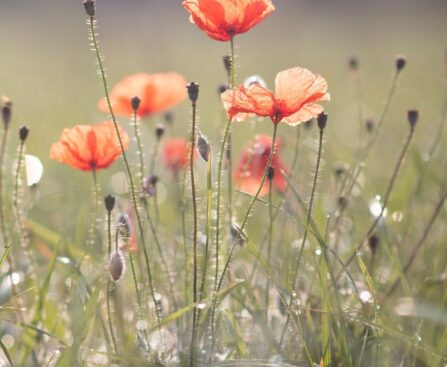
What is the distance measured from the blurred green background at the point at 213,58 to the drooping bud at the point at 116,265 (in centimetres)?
118

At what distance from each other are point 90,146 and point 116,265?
454 mm

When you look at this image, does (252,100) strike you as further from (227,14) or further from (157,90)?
(157,90)

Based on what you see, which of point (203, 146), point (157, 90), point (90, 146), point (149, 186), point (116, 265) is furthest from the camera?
point (157, 90)

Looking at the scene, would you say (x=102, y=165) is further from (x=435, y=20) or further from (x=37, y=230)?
(x=435, y=20)

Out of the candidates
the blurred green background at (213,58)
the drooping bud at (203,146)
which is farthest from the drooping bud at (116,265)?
the blurred green background at (213,58)

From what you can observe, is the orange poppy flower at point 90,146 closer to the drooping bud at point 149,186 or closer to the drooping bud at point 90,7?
the drooping bud at point 149,186

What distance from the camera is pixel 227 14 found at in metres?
1.90

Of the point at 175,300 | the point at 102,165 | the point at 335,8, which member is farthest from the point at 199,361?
the point at 335,8

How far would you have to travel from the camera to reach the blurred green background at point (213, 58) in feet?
19.2

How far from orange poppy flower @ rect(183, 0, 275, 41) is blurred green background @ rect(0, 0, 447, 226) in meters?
1.00

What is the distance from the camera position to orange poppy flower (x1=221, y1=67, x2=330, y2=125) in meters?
1.82

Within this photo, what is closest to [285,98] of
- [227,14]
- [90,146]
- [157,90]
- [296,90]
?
[296,90]

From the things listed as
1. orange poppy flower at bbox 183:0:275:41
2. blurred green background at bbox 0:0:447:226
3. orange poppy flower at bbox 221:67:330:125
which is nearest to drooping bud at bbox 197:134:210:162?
orange poppy flower at bbox 221:67:330:125

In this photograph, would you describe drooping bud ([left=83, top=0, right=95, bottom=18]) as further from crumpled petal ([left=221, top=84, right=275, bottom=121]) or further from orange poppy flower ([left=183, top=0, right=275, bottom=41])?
crumpled petal ([left=221, top=84, right=275, bottom=121])
